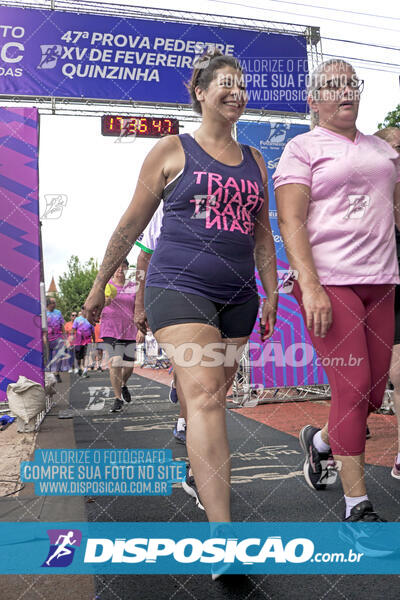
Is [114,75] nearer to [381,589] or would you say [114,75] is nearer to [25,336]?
[25,336]

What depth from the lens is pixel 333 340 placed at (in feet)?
7.26

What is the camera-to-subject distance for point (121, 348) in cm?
697

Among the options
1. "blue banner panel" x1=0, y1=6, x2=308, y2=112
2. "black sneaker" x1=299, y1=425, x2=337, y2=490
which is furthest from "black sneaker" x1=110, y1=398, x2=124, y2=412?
"black sneaker" x1=299, y1=425, x2=337, y2=490

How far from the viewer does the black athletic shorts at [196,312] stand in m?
2.09

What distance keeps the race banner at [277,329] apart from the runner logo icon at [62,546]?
551 cm

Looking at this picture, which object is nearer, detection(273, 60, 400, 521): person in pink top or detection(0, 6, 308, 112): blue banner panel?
detection(273, 60, 400, 521): person in pink top

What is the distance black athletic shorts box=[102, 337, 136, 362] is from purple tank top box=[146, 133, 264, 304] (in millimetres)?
4774

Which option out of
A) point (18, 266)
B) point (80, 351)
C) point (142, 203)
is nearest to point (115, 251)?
point (142, 203)

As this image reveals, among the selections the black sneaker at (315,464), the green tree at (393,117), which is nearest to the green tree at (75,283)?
the green tree at (393,117)

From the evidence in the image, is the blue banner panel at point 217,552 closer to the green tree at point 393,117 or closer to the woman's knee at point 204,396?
the woman's knee at point 204,396

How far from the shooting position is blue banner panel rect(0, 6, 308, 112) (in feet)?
24.7

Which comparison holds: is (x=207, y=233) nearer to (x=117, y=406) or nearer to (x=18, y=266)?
(x=18, y=266)

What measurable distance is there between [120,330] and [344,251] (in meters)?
→ 4.87

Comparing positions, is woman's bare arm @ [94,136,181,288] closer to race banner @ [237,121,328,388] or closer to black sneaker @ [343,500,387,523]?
black sneaker @ [343,500,387,523]
